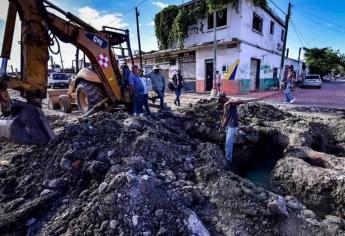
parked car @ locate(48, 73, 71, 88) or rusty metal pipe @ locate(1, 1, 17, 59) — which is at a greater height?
rusty metal pipe @ locate(1, 1, 17, 59)

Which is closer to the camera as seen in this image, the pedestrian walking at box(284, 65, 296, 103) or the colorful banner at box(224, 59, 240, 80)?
the pedestrian walking at box(284, 65, 296, 103)

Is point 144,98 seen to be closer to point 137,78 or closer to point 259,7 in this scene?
point 137,78

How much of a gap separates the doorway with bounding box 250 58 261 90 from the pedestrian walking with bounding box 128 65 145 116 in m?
12.5

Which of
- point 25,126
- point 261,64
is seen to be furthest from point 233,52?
Answer: point 25,126

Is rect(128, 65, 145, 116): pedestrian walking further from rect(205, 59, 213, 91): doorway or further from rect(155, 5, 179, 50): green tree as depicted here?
rect(155, 5, 179, 50): green tree

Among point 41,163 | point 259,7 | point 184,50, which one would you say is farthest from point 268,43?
point 41,163

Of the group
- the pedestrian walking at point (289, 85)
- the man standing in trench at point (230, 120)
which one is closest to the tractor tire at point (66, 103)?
the man standing in trench at point (230, 120)

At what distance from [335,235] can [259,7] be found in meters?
17.9

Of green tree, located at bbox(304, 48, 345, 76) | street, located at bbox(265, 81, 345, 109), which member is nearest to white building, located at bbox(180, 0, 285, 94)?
street, located at bbox(265, 81, 345, 109)

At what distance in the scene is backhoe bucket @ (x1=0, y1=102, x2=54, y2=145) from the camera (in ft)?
13.5

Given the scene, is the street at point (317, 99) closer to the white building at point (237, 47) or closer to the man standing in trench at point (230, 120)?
the white building at point (237, 47)

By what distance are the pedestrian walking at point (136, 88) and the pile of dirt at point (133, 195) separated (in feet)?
8.92

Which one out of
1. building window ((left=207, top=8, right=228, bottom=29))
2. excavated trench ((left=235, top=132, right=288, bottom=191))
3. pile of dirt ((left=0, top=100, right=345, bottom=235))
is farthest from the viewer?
building window ((left=207, top=8, right=228, bottom=29))

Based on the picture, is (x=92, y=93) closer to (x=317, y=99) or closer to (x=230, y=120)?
(x=230, y=120)
